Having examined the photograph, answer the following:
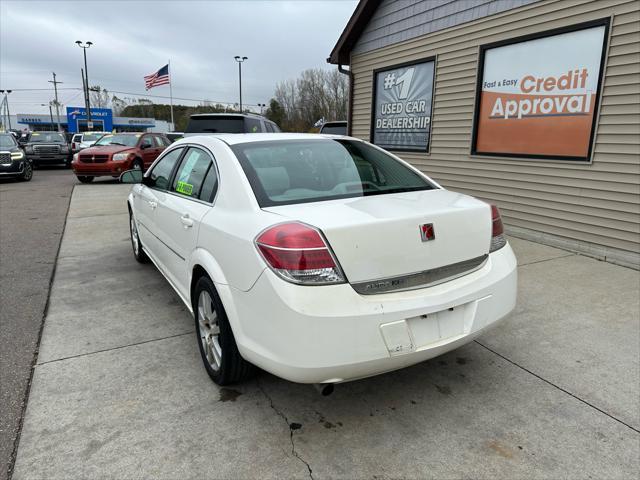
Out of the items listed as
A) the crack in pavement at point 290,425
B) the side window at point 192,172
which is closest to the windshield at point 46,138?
the side window at point 192,172

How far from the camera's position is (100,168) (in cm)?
1434

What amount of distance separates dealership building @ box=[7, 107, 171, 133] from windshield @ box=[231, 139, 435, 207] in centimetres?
6151

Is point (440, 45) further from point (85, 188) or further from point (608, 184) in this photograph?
point (85, 188)

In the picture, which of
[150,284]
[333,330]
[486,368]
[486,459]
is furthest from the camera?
[150,284]

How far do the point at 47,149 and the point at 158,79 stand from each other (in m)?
10.8

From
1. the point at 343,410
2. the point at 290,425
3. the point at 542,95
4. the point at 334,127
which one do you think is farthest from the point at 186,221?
the point at 334,127

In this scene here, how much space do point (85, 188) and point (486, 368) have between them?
13520mm

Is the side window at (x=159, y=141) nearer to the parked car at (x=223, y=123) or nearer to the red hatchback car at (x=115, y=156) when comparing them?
the red hatchback car at (x=115, y=156)

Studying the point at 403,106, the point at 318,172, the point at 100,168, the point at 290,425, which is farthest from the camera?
the point at 100,168

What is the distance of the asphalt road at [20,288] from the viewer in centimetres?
263

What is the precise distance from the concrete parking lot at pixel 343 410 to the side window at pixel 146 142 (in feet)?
42.1

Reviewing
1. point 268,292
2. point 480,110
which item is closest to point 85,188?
point 480,110

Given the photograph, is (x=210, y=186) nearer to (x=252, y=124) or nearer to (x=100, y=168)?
(x=252, y=124)

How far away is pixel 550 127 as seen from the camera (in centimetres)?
618
